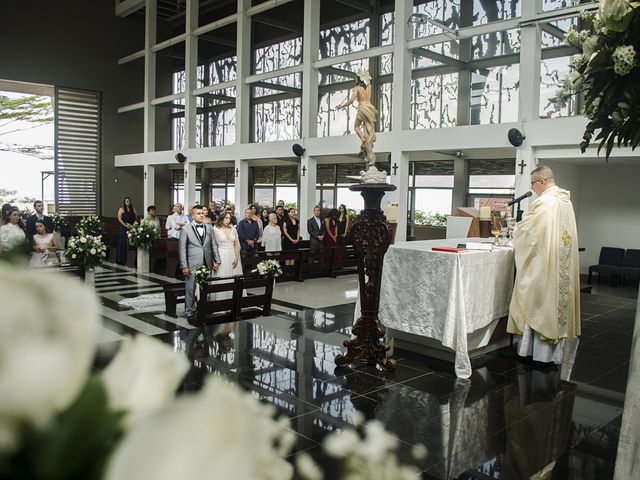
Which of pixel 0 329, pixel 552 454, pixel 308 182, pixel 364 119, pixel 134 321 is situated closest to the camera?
pixel 0 329

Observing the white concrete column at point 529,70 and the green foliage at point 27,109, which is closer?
the white concrete column at point 529,70

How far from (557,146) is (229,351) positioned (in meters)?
7.61

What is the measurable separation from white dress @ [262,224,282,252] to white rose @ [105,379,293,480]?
12470 millimetres

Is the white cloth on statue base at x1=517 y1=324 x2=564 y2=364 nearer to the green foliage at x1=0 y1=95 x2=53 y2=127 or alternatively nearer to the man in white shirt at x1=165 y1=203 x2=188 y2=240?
the man in white shirt at x1=165 y1=203 x2=188 y2=240

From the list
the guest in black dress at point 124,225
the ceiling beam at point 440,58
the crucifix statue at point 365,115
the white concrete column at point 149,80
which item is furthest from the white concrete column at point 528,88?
the white concrete column at point 149,80

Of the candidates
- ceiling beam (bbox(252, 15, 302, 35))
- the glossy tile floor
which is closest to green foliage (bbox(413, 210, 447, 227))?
ceiling beam (bbox(252, 15, 302, 35))

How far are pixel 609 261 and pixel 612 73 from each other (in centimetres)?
1138

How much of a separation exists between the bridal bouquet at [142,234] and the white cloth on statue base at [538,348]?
9.00 meters

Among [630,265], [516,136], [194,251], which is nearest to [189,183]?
[516,136]

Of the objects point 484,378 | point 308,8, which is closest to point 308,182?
point 308,8

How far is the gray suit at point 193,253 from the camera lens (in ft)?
26.2

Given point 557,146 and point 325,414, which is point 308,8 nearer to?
point 557,146

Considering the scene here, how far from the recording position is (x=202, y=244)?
8070mm

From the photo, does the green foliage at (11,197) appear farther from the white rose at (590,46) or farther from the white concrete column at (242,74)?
the white rose at (590,46)
